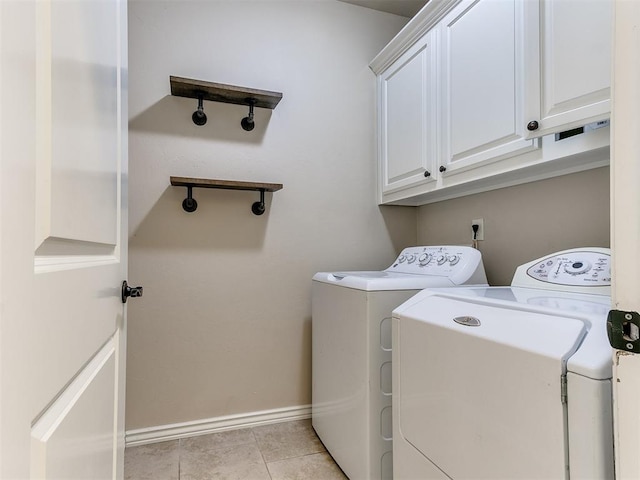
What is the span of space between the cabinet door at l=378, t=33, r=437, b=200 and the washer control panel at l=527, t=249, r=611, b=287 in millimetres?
671

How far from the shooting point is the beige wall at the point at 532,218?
4.46ft

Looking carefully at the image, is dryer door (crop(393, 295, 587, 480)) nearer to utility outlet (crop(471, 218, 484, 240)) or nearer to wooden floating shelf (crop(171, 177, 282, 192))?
utility outlet (crop(471, 218, 484, 240))

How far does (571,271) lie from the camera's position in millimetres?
1231

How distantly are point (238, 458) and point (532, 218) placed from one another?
1.79m

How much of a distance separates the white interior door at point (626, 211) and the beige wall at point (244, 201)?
5.68 feet

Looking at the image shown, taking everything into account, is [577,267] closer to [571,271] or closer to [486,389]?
[571,271]

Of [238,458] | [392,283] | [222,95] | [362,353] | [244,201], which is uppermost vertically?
[222,95]

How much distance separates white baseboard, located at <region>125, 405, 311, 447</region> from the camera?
1.85 meters

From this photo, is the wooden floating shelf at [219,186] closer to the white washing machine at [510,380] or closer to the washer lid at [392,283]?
the washer lid at [392,283]

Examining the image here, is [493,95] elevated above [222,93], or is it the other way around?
[222,93]

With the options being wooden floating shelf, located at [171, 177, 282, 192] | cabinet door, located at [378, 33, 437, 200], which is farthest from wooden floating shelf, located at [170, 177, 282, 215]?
cabinet door, located at [378, 33, 437, 200]

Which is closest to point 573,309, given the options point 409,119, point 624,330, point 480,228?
point 624,330

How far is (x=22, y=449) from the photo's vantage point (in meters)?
0.36

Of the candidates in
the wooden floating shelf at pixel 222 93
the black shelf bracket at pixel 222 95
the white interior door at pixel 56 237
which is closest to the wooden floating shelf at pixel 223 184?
the black shelf bracket at pixel 222 95
